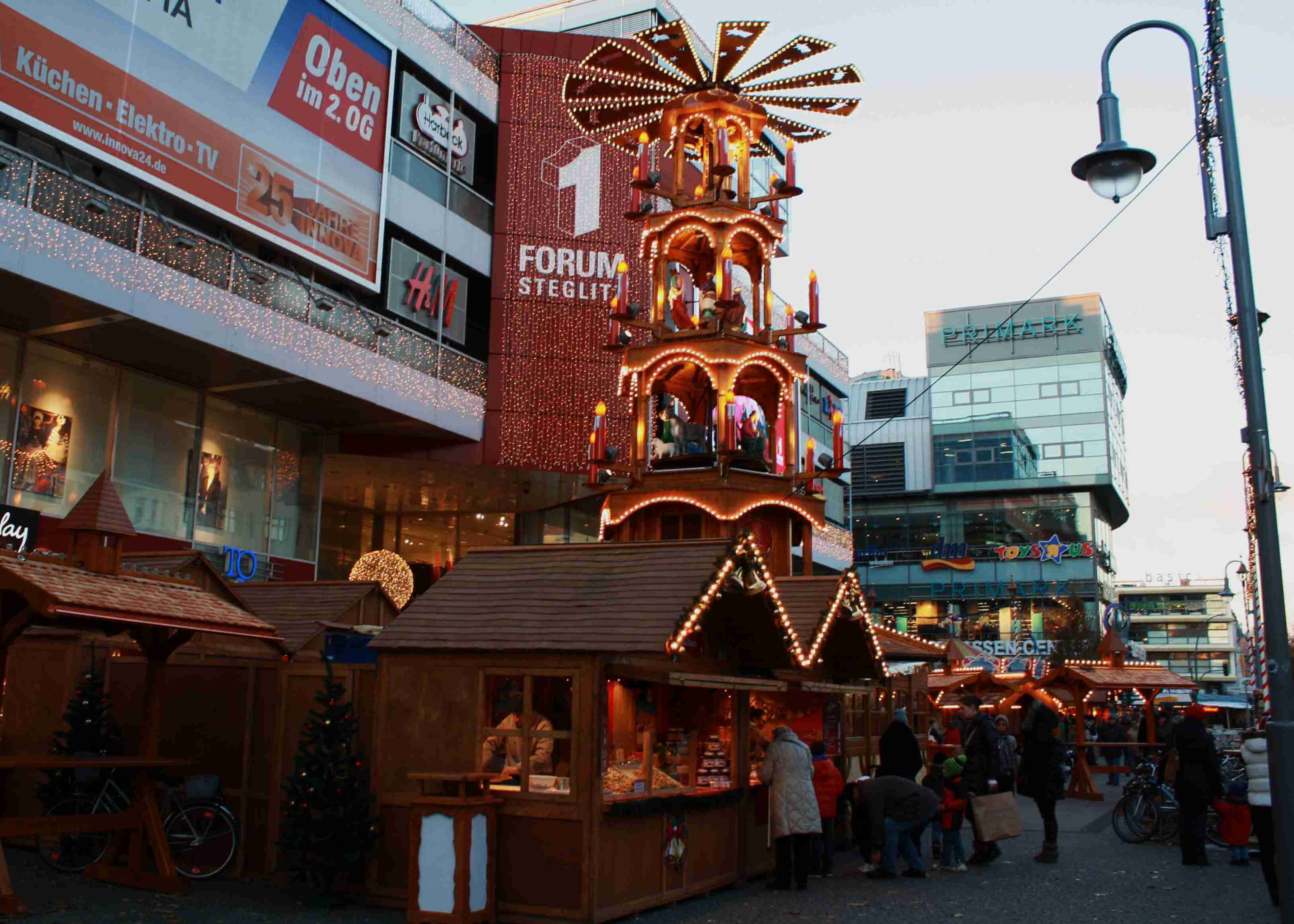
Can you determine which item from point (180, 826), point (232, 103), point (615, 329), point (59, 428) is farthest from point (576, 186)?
point (180, 826)

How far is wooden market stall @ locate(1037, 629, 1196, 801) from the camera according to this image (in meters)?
24.7

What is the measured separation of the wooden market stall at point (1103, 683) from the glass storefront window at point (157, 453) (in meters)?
18.3

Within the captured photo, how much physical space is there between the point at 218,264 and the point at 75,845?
491 inches

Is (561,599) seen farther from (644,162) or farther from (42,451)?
(42,451)

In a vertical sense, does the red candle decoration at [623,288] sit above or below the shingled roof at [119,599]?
above

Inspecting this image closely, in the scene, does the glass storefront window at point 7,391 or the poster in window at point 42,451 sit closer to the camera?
the glass storefront window at point 7,391

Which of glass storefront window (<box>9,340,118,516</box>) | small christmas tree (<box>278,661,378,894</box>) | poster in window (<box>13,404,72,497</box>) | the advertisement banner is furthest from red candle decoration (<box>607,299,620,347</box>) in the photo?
poster in window (<box>13,404,72,497</box>)

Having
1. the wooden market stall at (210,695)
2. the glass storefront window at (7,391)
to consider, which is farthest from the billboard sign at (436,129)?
the wooden market stall at (210,695)

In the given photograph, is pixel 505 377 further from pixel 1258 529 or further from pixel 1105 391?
pixel 1105 391

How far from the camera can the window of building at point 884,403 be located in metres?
86.2

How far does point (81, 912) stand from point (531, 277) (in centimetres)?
2161

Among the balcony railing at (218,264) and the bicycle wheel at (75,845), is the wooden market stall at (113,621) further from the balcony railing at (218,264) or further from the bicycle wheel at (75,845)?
the balcony railing at (218,264)

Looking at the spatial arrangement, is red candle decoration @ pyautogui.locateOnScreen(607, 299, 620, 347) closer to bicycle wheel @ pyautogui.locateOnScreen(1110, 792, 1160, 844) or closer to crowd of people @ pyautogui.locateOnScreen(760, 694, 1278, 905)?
crowd of people @ pyautogui.locateOnScreen(760, 694, 1278, 905)

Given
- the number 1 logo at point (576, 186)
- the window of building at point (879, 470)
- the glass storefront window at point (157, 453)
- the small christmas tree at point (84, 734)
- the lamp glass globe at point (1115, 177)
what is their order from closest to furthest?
the lamp glass globe at point (1115, 177) → the small christmas tree at point (84, 734) → the glass storefront window at point (157, 453) → the number 1 logo at point (576, 186) → the window of building at point (879, 470)
